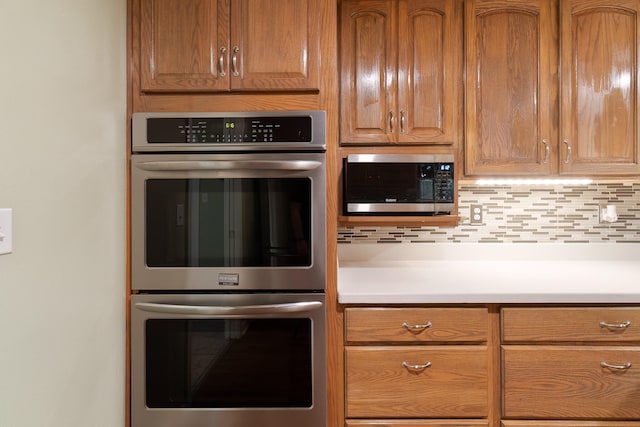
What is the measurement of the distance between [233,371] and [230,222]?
555 mm

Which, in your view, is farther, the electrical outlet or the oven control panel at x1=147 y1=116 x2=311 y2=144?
the electrical outlet

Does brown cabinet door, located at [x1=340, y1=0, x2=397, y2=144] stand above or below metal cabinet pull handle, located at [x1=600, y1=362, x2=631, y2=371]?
above

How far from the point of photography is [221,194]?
1448 millimetres

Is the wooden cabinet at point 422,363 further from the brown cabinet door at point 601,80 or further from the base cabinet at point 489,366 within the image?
the brown cabinet door at point 601,80

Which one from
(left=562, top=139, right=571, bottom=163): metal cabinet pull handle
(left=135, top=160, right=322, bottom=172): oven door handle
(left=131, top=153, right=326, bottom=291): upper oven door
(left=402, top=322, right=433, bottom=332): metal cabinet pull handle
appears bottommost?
(left=402, top=322, right=433, bottom=332): metal cabinet pull handle

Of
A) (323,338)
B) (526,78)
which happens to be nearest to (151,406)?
(323,338)

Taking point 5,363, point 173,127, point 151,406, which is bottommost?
point 151,406

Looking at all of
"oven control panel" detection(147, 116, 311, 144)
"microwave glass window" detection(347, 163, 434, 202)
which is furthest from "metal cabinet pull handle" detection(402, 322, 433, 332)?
"oven control panel" detection(147, 116, 311, 144)

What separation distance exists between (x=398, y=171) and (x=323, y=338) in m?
0.78

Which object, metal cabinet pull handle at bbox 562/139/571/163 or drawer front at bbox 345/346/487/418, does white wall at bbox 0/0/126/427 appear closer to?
drawer front at bbox 345/346/487/418

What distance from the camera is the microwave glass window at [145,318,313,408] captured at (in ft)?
4.77

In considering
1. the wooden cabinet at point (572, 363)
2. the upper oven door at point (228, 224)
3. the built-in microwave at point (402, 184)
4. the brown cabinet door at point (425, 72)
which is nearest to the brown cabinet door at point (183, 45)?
the upper oven door at point (228, 224)

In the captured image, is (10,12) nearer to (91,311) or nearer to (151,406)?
(91,311)

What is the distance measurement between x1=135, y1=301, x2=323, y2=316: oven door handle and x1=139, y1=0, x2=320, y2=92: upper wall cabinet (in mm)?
808
